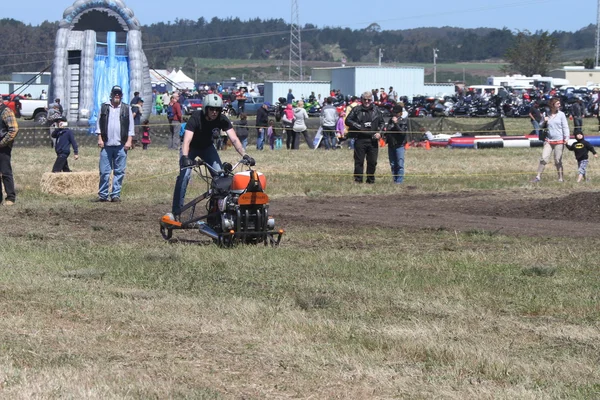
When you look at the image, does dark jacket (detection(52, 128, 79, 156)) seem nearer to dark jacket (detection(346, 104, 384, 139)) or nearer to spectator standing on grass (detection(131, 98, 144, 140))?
dark jacket (detection(346, 104, 384, 139))

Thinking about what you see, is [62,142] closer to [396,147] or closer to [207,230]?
[396,147]

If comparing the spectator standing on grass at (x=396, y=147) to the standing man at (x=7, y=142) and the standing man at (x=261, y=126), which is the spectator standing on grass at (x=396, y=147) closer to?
the standing man at (x=7, y=142)

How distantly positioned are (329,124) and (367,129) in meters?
12.8

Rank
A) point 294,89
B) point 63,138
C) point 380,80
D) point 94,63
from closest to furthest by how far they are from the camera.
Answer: point 63,138
point 94,63
point 380,80
point 294,89

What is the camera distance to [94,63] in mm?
40656

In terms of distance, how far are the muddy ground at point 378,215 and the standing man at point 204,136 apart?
2.96 ft

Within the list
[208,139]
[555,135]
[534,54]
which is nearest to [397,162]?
[555,135]

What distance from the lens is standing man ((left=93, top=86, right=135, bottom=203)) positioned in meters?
17.5

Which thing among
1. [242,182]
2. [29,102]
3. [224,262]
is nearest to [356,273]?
[224,262]

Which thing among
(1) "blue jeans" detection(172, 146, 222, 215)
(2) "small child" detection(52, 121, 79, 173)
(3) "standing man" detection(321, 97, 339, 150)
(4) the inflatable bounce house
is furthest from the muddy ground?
(4) the inflatable bounce house

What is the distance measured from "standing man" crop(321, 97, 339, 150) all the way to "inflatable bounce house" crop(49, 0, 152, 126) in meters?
8.42

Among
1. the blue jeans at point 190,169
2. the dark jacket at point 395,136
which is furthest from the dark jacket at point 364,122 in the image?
the blue jeans at point 190,169

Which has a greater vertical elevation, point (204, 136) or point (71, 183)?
point (204, 136)

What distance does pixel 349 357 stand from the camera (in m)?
6.73
